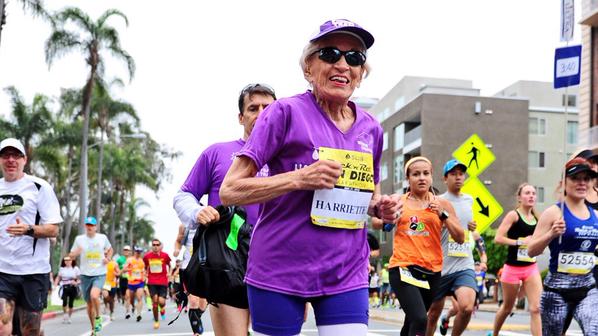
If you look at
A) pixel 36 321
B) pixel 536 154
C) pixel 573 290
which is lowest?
pixel 36 321

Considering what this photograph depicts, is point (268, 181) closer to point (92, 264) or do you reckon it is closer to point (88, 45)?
point (92, 264)

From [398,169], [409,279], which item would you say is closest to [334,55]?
[409,279]

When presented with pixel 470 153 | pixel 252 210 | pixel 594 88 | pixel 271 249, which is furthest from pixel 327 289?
pixel 594 88

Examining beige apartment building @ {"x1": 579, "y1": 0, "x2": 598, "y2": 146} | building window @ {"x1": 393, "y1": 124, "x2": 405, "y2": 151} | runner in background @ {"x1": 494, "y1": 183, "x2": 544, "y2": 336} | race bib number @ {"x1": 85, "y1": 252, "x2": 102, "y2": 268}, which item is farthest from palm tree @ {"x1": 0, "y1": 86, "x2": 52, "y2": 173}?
runner in background @ {"x1": 494, "y1": 183, "x2": 544, "y2": 336}

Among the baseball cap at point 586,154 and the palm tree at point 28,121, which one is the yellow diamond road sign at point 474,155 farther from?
the palm tree at point 28,121

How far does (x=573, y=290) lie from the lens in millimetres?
6145

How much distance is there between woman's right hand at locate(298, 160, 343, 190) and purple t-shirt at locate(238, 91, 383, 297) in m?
0.14

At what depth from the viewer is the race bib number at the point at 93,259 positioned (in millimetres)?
13766

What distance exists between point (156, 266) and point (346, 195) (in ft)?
53.4

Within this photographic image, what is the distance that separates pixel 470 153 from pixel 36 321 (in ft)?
30.6

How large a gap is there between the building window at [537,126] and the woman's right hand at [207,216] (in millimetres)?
60875

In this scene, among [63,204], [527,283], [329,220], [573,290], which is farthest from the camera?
[63,204]

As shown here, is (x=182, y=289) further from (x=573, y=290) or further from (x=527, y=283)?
(x=527, y=283)

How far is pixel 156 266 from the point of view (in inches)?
752
